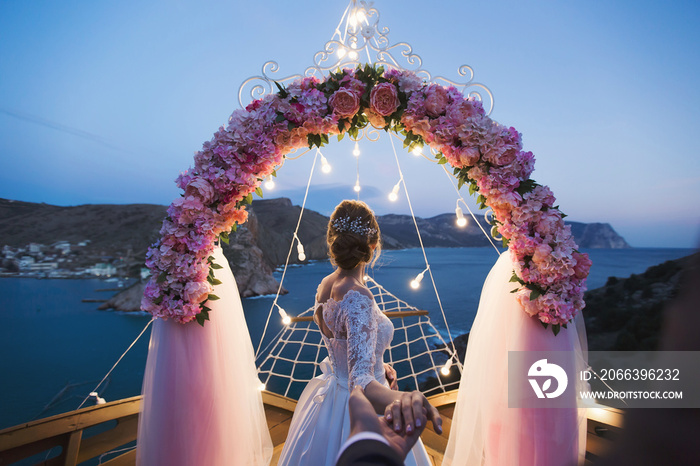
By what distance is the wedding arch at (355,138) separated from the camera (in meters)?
1.80

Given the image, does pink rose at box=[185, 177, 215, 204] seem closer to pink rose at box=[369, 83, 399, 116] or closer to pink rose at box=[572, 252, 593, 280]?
pink rose at box=[369, 83, 399, 116]

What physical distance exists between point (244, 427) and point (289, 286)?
7115 millimetres

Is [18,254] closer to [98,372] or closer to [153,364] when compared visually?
[98,372]

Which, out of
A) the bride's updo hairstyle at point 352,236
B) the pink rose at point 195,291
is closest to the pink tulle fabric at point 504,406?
the bride's updo hairstyle at point 352,236

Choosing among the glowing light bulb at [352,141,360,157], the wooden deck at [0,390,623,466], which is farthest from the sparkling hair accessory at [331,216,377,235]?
the wooden deck at [0,390,623,466]

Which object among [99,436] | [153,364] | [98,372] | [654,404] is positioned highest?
[654,404]

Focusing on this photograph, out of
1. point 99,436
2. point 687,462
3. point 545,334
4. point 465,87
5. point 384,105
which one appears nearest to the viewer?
point 687,462

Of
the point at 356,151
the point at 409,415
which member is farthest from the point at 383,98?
the point at 409,415

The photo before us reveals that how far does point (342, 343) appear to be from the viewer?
5.76 feet

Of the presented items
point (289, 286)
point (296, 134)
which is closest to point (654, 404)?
point (296, 134)

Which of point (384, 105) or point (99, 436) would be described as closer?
point (384, 105)

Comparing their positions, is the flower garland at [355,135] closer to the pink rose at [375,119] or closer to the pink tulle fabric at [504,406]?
the pink rose at [375,119]

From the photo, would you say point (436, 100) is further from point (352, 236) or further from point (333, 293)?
point (333, 293)

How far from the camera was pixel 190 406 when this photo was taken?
186 cm
